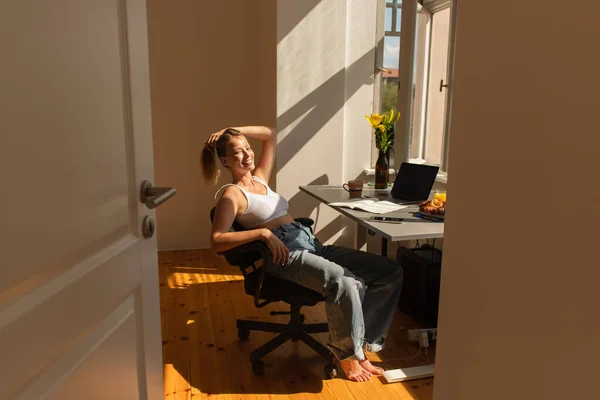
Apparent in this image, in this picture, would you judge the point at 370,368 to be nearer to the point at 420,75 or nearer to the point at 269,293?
the point at 269,293

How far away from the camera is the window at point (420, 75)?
346cm

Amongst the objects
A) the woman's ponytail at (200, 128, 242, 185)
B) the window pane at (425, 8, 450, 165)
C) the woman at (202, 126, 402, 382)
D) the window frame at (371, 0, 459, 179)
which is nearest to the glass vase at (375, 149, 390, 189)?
the window frame at (371, 0, 459, 179)

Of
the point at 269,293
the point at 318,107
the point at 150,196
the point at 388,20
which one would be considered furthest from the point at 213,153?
the point at 388,20

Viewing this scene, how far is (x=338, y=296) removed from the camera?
220cm

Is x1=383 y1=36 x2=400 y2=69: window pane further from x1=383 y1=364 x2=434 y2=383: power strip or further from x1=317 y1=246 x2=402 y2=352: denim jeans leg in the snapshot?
x1=383 y1=364 x2=434 y2=383: power strip

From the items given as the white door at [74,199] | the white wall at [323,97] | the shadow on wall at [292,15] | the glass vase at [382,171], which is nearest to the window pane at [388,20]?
the white wall at [323,97]

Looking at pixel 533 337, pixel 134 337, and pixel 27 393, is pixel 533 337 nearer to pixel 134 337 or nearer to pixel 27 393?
pixel 27 393

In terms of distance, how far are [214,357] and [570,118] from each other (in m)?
2.23

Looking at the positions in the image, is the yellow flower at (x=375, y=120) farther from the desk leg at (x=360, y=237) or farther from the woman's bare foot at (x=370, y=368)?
the woman's bare foot at (x=370, y=368)

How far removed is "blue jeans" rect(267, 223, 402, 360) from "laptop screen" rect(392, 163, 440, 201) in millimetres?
589

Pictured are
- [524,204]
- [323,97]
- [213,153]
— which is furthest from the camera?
[323,97]

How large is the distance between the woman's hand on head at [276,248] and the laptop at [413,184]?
2.88ft

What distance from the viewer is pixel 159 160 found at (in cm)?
416

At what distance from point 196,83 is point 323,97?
112cm
